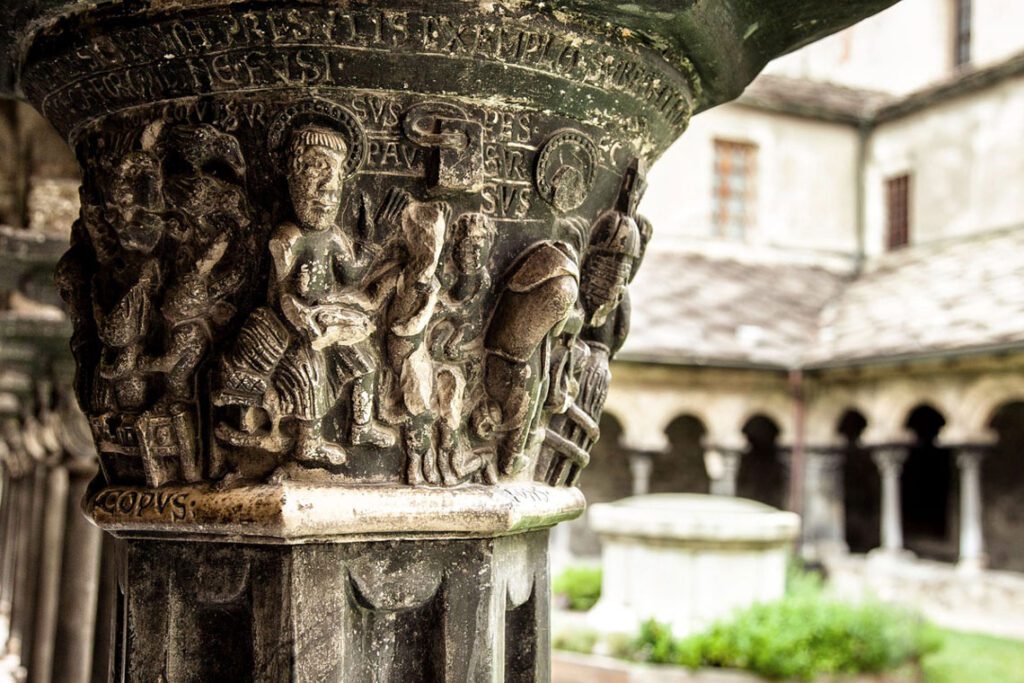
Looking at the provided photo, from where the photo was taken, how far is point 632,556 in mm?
8508

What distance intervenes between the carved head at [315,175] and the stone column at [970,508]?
1245 cm

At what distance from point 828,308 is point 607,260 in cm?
1474

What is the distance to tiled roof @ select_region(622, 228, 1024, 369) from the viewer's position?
1258 cm

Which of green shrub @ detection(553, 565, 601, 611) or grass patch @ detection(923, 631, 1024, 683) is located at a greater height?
green shrub @ detection(553, 565, 601, 611)

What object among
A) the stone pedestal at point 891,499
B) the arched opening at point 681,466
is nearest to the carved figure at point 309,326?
the stone pedestal at point 891,499

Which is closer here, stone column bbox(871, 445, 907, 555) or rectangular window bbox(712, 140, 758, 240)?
stone column bbox(871, 445, 907, 555)

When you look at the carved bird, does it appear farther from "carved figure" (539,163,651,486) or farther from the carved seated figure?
"carved figure" (539,163,651,486)

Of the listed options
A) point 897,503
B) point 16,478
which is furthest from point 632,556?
point 897,503

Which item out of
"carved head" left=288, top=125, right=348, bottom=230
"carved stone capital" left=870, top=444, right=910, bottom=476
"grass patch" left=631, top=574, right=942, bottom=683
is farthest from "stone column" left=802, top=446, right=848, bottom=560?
"carved head" left=288, top=125, right=348, bottom=230

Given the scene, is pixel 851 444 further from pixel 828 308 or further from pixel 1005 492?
pixel 1005 492

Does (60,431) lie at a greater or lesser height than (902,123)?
lesser

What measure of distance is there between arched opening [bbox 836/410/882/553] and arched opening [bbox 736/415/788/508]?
3.64ft

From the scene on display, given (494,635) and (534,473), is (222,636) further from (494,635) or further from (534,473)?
(534,473)

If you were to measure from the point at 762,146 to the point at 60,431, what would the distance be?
46.1ft
